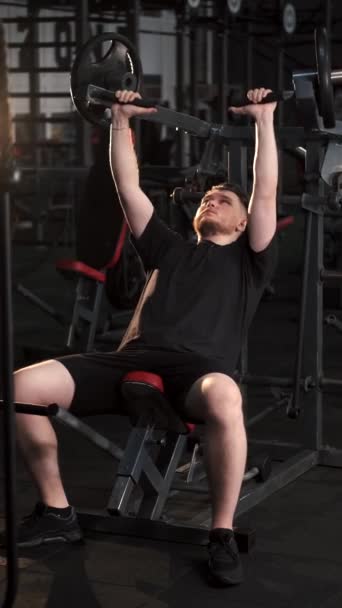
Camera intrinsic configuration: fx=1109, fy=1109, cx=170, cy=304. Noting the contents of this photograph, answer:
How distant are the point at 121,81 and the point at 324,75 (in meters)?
0.53

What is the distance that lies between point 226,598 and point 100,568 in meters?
0.32

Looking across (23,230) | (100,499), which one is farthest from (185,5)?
(100,499)

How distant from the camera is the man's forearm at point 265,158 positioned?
2516 mm

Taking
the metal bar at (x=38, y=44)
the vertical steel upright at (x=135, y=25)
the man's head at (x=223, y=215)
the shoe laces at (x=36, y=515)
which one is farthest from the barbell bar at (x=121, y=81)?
the metal bar at (x=38, y=44)

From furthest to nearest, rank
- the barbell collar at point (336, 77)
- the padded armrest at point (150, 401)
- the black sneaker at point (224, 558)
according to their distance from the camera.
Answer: the barbell collar at point (336, 77) < the padded armrest at point (150, 401) < the black sneaker at point (224, 558)

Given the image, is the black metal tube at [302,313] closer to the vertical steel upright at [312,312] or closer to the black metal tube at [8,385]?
the vertical steel upright at [312,312]

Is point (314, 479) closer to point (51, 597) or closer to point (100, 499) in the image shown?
point (100, 499)

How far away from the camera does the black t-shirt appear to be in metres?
2.56

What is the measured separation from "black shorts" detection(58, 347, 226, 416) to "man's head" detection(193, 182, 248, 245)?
1.04 feet

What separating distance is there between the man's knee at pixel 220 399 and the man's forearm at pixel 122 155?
20.9 inches

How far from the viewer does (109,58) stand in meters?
2.84

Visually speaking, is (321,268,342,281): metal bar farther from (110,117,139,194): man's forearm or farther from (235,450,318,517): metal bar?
(110,117,139,194): man's forearm

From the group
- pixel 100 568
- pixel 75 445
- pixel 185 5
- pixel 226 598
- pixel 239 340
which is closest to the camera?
pixel 226 598

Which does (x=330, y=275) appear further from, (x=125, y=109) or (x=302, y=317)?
(x=125, y=109)
